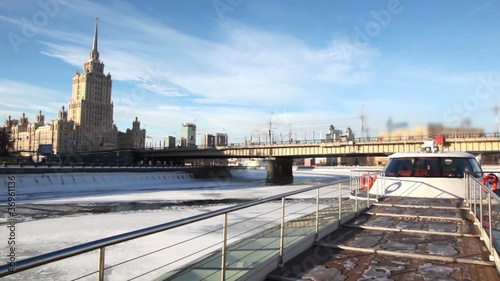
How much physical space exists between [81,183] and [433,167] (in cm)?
4879

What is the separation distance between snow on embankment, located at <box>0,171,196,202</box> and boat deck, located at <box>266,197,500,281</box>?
123 ft

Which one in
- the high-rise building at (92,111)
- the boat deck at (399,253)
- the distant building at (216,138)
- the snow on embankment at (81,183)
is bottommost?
the snow on embankment at (81,183)

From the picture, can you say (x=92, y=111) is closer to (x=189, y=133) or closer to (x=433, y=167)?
(x=189, y=133)

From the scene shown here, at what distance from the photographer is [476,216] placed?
870cm

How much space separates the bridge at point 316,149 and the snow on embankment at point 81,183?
13.0m

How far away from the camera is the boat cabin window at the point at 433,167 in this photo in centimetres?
1450

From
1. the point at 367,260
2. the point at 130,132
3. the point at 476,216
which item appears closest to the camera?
the point at 367,260

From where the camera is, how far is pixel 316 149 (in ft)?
213

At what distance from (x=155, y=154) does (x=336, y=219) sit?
277 ft

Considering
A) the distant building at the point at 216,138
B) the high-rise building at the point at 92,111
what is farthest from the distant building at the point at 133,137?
the distant building at the point at 216,138

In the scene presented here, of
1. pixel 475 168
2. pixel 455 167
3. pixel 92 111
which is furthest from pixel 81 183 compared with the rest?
pixel 92 111

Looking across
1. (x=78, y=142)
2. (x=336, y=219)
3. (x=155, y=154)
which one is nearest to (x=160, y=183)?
(x=155, y=154)

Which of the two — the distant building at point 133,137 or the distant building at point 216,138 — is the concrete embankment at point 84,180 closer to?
the distant building at point 216,138

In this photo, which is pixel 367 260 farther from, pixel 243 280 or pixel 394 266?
pixel 243 280
